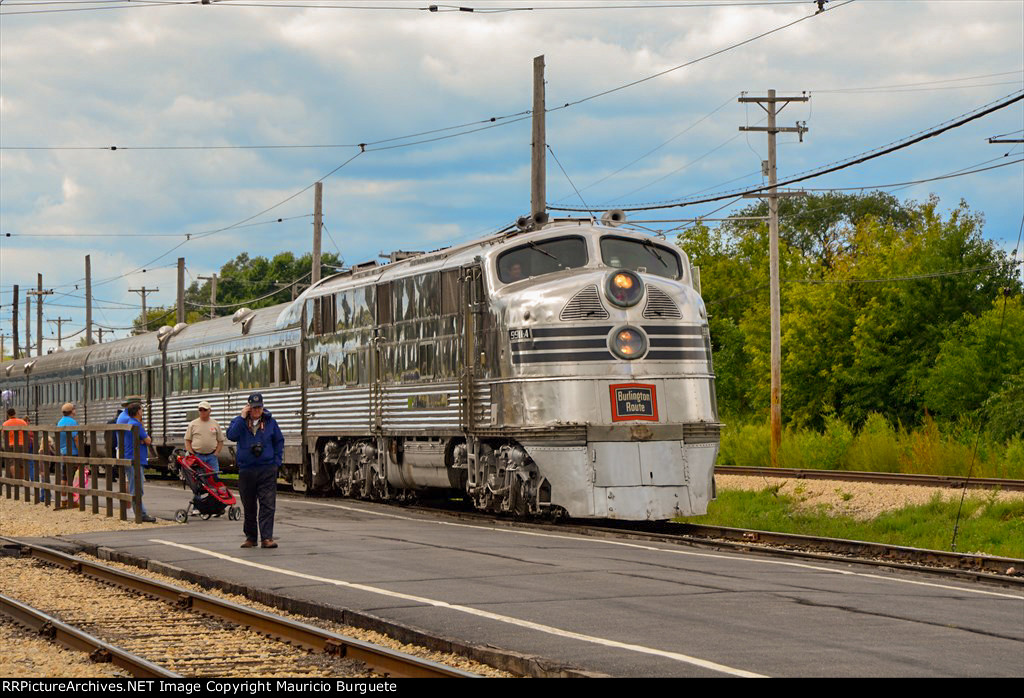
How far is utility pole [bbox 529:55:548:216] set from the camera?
86.3 feet

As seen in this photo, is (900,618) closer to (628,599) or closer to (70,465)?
(628,599)

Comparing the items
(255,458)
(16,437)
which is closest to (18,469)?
(16,437)

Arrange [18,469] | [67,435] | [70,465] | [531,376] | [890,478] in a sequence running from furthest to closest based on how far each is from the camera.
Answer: [18,469]
[890,478]
[70,465]
[67,435]
[531,376]

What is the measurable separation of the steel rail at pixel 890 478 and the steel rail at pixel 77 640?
14.0 m

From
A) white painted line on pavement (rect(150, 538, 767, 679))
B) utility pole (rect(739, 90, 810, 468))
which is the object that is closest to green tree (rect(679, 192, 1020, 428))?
utility pole (rect(739, 90, 810, 468))

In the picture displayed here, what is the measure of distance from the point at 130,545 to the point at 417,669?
28.9 feet

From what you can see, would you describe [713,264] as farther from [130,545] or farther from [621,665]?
[621,665]

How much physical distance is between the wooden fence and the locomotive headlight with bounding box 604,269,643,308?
7.03 m

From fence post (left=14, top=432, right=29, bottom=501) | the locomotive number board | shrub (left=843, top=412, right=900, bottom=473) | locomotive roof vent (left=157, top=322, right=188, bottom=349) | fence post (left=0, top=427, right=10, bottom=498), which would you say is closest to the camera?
the locomotive number board

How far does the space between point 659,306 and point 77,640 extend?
10.4 meters

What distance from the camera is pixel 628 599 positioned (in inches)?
444

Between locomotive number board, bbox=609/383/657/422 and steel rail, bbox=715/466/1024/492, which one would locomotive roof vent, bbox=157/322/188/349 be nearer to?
steel rail, bbox=715/466/1024/492

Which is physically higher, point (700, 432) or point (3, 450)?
point (700, 432)
